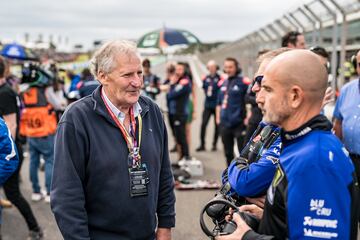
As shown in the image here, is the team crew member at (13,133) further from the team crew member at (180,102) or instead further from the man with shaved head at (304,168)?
the team crew member at (180,102)

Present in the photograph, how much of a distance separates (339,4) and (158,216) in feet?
18.5

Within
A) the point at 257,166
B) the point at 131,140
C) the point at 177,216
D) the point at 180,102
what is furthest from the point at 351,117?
the point at 180,102

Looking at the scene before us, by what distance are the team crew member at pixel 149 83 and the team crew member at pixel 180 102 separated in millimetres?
660

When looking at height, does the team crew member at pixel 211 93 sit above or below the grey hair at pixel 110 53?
below

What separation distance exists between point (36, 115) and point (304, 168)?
556cm

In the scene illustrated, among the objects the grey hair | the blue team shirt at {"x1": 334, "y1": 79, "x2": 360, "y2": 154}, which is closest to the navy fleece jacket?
the grey hair

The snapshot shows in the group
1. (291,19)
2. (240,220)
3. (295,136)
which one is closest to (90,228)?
(240,220)

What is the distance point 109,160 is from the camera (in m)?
2.42

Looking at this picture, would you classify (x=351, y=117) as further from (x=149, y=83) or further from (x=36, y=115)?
(x=149, y=83)

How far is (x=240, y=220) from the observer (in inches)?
78.9

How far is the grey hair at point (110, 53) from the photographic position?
2514mm

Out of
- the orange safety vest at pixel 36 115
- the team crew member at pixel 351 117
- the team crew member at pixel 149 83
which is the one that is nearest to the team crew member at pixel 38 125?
the orange safety vest at pixel 36 115

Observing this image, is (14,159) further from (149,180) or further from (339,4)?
(339,4)

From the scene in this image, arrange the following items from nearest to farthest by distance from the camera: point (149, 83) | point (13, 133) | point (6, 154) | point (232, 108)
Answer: point (6, 154), point (13, 133), point (232, 108), point (149, 83)
